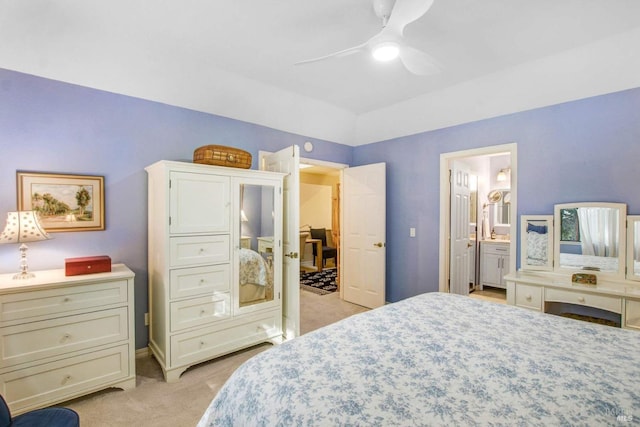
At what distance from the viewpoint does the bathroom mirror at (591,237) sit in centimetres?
246

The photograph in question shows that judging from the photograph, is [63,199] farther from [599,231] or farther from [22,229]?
[599,231]

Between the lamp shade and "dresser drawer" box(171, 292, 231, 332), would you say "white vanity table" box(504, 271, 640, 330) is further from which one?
the lamp shade

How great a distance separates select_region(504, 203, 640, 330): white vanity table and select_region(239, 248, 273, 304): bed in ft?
7.43

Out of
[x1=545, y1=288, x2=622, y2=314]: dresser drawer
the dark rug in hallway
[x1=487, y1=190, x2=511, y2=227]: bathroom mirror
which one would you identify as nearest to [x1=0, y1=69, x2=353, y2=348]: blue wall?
the dark rug in hallway

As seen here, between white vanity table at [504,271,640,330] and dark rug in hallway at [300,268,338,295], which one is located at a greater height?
white vanity table at [504,271,640,330]

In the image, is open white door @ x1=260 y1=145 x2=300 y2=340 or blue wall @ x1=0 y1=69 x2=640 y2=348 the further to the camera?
open white door @ x1=260 y1=145 x2=300 y2=340

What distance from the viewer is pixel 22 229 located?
6.31 feet

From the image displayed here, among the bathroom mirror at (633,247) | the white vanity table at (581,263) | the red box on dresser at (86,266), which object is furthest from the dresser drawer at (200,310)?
the bathroom mirror at (633,247)

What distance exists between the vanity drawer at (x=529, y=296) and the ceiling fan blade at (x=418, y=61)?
2.03m

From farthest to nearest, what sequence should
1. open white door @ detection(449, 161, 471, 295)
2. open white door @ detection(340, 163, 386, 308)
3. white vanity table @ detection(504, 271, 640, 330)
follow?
open white door @ detection(340, 163, 386, 308)
open white door @ detection(449, 161, 471, 295)
white vanity table @ detection(504, 271, 640, 330)

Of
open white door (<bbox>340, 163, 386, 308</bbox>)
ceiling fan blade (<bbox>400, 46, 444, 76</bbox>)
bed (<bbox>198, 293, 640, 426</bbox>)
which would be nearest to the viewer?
bed (<bbox>198, 293, 640, 426</bbox>)

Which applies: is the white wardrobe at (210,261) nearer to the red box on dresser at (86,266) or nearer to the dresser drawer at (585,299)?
the red box on dresser at (86,266)

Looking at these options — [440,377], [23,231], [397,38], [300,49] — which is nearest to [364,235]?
[300,49]

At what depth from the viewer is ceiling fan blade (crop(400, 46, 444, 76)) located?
1954 millimetres
